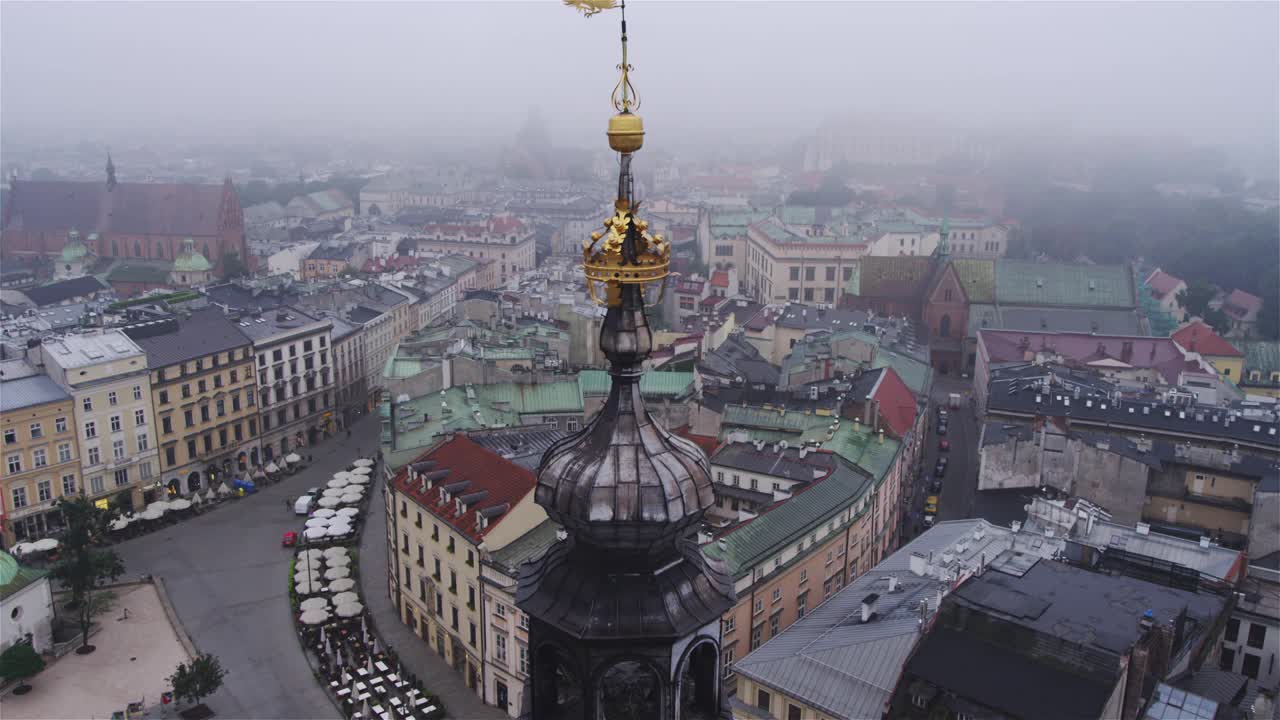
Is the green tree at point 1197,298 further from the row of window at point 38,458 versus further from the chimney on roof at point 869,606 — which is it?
the row of window at point 38,458

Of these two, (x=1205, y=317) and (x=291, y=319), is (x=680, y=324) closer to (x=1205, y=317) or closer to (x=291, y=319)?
(x=291, y=319)

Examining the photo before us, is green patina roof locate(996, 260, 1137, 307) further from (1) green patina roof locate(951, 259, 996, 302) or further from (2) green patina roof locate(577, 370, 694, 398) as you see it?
(2) green patina roof locate(577, 370, 694, 398)

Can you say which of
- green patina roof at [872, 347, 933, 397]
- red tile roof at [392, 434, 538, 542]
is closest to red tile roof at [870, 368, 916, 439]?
green patina roof at [872, 347, 933, 397]

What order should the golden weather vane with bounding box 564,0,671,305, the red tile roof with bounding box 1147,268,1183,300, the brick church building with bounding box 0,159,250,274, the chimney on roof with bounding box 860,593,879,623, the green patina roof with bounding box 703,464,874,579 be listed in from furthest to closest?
1. the brick church building with bounding box 0,159,250,274
2. the red tile roof with bounding box 1147,268,1183,300
3. the green patina roof with bounding box 703,464,874,579
4. the chimney on roof with bounding box 860,593,879,623
5. the golden weather vane with bounding box 564,0,671,305

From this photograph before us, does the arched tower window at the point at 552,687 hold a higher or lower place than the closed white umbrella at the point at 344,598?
higher

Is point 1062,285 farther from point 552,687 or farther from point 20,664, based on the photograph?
point 552,687

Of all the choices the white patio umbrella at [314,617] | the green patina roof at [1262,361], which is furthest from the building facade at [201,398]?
the green patina roof at [1262,361]

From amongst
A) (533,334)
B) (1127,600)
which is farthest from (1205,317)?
(1127,600)
